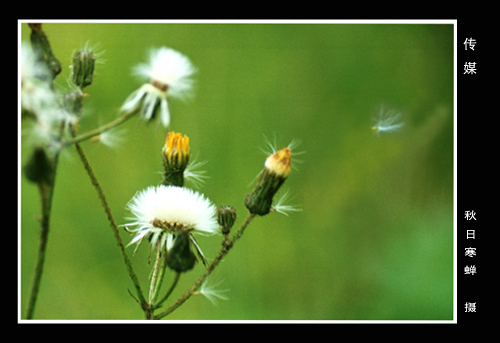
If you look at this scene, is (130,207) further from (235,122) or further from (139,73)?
(235,122)

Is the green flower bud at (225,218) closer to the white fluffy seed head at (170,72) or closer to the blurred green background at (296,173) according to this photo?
the white fluffy seed head at (170,72)

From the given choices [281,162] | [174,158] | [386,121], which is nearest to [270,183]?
[281,162]

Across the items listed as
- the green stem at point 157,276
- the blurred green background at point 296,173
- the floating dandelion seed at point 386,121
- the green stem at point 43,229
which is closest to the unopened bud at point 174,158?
the green stem at point 157,276

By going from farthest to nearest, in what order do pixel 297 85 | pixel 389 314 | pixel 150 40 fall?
pixel 297 85
pixel 150 40
pixel 389 314

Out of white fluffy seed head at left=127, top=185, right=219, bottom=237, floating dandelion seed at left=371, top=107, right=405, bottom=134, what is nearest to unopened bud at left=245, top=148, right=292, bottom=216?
white fluffy seed head at left=127, top=185, right=219, bottom=237

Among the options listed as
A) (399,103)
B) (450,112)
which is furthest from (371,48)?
(450,112)

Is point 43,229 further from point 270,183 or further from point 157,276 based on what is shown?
point 270,183

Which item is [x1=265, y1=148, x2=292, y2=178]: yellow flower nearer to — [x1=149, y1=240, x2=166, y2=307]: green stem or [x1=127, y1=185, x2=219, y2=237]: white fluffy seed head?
[x1=127, y1=185, x2=219, y2=237]: white fluffy seed head
